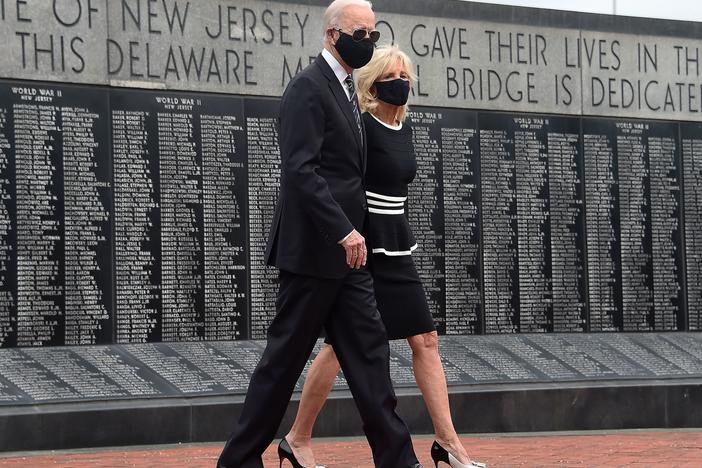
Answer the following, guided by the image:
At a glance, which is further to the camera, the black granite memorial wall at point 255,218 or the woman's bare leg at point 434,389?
the black granite memorial wall at point 255,218

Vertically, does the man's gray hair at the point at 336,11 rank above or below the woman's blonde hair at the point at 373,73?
above

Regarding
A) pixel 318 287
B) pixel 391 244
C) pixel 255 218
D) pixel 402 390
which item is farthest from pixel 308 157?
pixel 255 218

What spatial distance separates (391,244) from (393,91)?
2.25 ft

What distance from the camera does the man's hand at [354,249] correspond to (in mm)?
4633

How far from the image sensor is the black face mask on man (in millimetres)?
4945

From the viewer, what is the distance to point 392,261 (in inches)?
220

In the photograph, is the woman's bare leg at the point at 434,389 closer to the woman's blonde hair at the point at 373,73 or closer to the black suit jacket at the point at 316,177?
the black suit jacket at the point at 316,177

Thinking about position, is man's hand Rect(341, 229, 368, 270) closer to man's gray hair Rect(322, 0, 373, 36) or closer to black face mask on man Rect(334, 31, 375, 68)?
black face mask on man Rect(334, 31, 375, 68)

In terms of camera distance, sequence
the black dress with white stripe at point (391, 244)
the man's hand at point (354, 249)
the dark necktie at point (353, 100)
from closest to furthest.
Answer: the man's hand at point (354, 249) < the dark necktie at point (353, 100) < the black dress with white stripe at point (391, 244)

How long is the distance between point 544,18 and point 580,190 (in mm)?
1394

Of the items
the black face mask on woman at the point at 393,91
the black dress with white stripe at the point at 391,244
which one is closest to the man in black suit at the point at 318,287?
the black dress with white stripe at the point at 391,244

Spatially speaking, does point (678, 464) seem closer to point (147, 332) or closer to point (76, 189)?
point (147, 332)

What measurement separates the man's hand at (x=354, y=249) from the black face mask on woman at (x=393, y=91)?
3.86ft

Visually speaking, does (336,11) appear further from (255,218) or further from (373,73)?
(255,218)
